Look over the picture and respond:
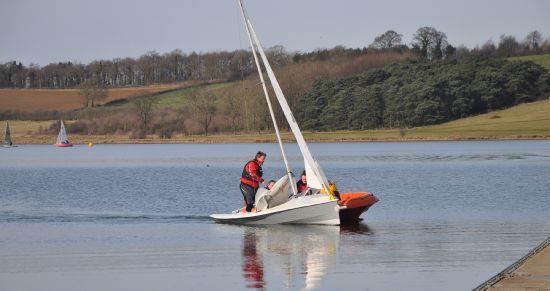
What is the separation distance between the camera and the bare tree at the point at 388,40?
586 ft

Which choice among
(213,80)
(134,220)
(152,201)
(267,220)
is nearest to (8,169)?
(152,201)

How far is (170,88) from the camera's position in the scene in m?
161

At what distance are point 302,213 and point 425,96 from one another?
306 feet

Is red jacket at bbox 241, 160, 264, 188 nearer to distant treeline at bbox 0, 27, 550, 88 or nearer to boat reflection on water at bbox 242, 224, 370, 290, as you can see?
boat reflection on water at bbox 242, 224, 370, 290

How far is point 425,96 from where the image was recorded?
12125 cm

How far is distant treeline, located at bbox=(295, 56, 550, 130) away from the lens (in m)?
121

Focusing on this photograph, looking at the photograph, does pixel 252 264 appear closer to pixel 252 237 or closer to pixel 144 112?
pixel 252 237

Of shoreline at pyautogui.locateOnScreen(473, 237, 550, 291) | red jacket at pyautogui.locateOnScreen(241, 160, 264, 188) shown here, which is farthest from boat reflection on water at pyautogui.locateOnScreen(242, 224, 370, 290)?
shoreline at pyautogui.locateOnScreen(473, 237, 550, 291)

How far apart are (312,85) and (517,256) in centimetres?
10924

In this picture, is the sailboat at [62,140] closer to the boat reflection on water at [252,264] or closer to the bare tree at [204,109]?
the bare tree at [204,109]

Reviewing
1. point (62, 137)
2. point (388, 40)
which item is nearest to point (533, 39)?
point (388, 40)

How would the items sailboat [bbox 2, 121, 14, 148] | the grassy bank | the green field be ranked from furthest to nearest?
1. the green field
2. sailboat [bbox 2, 121, 14, 148]
3. the grassy bank

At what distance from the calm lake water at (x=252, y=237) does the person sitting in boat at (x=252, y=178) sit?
2.96 feet

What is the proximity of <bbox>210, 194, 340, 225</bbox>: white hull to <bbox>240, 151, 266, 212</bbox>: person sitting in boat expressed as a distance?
1.44ft
